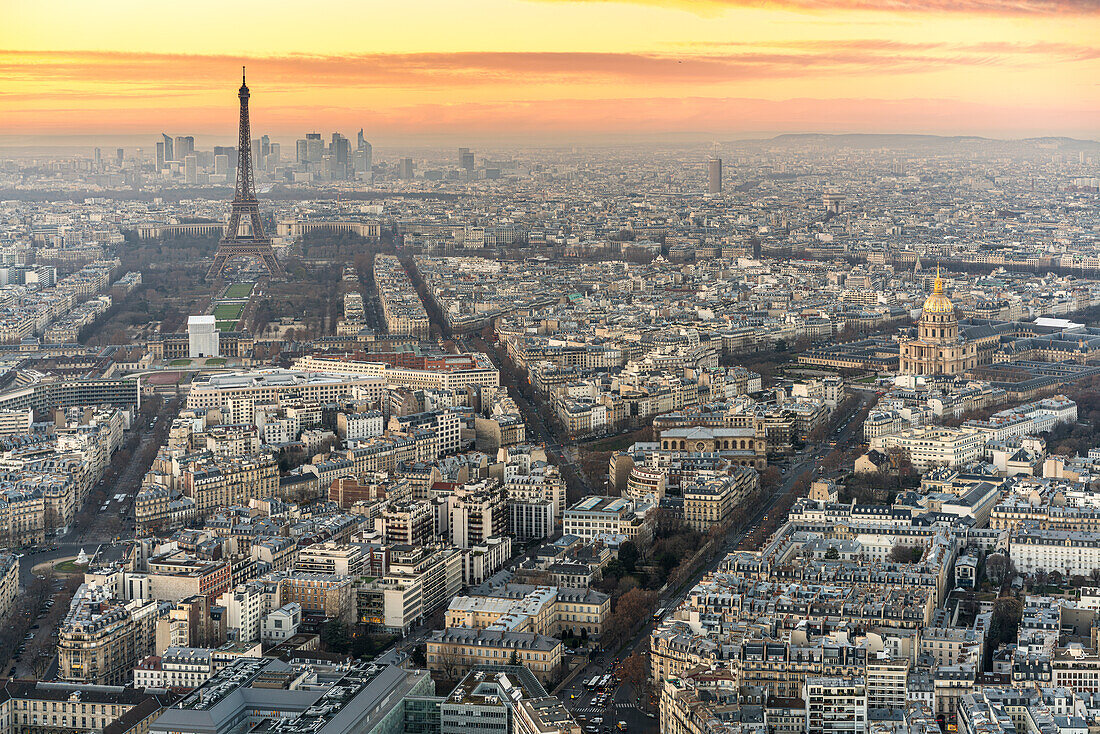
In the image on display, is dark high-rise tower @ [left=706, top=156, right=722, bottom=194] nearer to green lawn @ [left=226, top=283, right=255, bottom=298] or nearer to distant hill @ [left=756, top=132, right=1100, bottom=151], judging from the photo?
distant hill @ [left=756, top=132, right=1100, bottom=151]

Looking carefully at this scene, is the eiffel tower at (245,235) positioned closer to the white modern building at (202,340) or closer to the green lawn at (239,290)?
the green lawn at (239,290)

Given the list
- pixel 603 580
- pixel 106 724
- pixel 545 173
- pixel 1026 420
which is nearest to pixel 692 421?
pixel 1026 420

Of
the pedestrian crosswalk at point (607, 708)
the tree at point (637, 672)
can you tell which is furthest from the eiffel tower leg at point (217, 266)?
the pedestrian crosswalk at point (607, 708)

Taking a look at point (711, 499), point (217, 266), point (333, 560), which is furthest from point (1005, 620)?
point (217, 266)

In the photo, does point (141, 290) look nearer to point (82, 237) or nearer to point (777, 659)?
point (82, 237)

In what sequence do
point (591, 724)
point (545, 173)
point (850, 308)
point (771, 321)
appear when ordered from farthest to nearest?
1. point (545, 173)
2. point (850, 308)
3. point (771, 321)
4. point (591, 724)

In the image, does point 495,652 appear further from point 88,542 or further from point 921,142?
point 921,142

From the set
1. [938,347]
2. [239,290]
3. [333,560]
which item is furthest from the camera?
[239,290]
